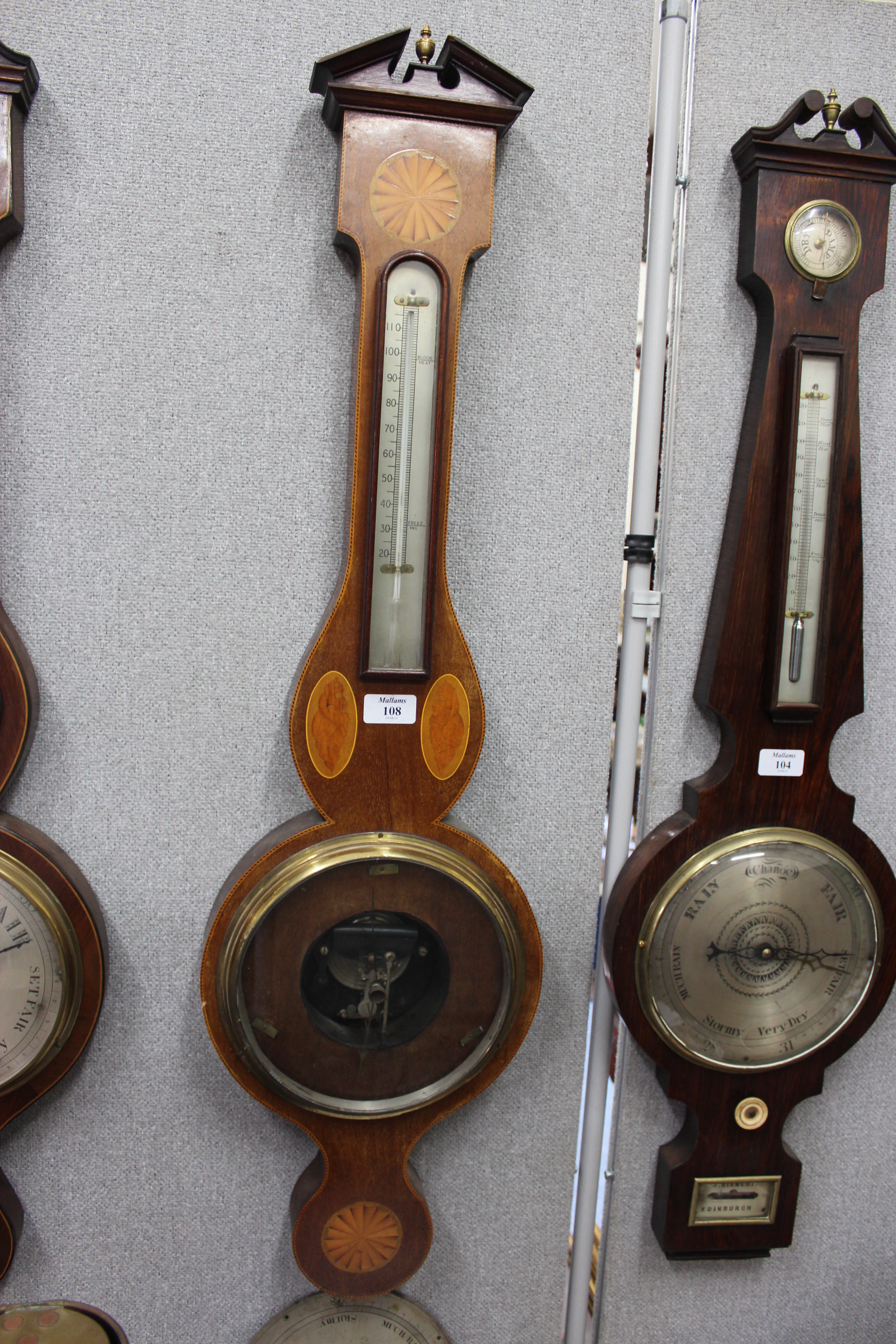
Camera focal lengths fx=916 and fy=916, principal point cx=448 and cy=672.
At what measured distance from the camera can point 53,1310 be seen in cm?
111

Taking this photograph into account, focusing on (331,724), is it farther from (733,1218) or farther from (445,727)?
(733,1218)

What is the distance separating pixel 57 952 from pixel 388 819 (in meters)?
0.39

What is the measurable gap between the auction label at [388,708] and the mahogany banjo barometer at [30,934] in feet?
1.20

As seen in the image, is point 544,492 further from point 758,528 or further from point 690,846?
point 690,846

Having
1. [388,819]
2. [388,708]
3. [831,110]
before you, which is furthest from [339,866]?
[831,110]

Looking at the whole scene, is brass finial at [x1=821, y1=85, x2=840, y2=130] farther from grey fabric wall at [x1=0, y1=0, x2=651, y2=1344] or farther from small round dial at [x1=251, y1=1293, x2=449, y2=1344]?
small round dial at [x1=251, y1=1293, x2=449, y2=1344]

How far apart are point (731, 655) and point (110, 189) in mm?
878

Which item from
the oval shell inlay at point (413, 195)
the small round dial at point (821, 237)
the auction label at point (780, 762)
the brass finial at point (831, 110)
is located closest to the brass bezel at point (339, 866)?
the auction label at point (780, 762)

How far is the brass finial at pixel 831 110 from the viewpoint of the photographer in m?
1.03

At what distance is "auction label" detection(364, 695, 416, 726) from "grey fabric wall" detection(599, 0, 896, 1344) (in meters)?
0.34

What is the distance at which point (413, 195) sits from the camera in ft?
3.16

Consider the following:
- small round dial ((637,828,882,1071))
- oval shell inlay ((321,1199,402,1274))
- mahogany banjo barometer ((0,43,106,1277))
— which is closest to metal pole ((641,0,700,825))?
small round dial ((637,828,882,1071))

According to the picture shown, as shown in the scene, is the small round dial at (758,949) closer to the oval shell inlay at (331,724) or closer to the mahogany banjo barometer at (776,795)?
the mahogany banjo barometer at (776,795)

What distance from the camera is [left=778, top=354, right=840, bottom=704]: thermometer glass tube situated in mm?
Result: 1068
